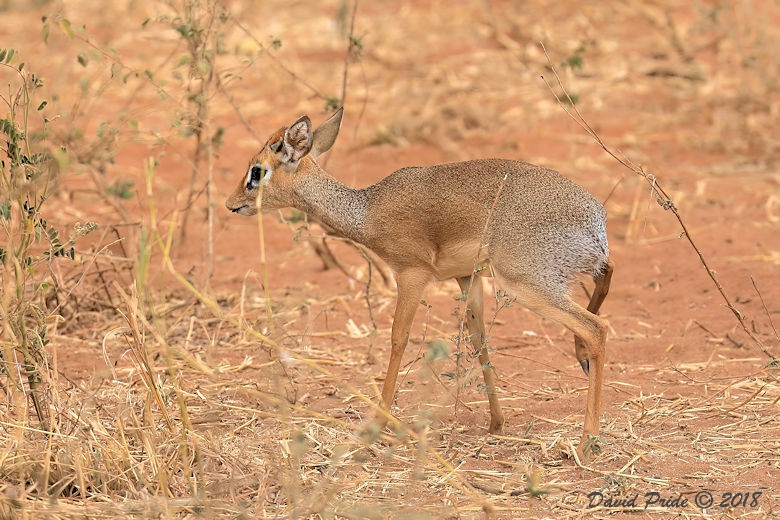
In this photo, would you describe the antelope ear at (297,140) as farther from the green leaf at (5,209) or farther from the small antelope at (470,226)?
the green leaf at (5,209)

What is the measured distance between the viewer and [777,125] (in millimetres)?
10656

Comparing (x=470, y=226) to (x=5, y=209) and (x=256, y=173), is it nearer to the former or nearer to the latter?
(x=256, y=173)

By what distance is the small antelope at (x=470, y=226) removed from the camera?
4.88m

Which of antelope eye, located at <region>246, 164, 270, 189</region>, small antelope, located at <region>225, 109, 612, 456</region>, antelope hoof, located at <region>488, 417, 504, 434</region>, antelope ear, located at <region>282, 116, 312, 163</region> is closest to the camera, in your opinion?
Result: small antelope, located at <region>225, 109, 612, 456</region>

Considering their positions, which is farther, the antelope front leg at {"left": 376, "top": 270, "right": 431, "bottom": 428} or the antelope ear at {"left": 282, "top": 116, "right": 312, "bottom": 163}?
the antelope ear at {"left": 282, "top": 116, "right": 312, "bottom": 163}

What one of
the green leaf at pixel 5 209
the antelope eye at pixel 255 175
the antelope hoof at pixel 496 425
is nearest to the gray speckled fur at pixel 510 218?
the antelope eye at pixel 255 175

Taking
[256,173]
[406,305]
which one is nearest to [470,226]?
[406,305]

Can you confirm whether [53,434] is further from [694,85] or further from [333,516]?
[694,85]

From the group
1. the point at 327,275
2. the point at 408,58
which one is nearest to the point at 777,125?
the point at 408,58

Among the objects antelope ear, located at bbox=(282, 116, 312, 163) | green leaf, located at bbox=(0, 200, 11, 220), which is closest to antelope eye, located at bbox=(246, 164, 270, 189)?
antelope ear, located at bbox=(282, 116, 312, 163)

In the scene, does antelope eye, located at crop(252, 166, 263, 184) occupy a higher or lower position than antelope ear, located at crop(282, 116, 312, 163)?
lower

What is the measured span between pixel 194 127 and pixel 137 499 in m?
2.81

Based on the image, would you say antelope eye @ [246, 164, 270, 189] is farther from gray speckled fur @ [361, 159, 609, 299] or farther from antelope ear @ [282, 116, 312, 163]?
gray speckled fur @ [361, 159, 609, 299]

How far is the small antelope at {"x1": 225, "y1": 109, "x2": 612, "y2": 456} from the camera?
16.0 ft
